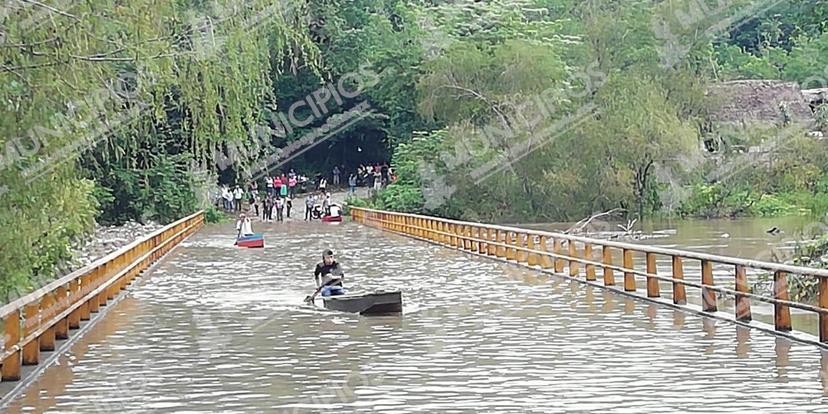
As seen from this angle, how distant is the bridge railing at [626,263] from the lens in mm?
17969

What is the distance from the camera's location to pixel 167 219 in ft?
224

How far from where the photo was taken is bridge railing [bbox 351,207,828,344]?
59.0 ft

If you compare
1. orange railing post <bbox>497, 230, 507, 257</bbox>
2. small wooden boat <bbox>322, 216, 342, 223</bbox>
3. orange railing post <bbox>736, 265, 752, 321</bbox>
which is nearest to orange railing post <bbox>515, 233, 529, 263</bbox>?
orange railing post <bbox>497, 230, 507, 257</bbox>

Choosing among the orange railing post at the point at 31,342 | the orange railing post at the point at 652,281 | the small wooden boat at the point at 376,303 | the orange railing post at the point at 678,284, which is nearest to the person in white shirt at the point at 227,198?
the orange railing post at the point at 652,281

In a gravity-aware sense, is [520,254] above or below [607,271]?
below

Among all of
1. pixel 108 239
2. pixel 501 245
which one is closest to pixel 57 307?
pixel 501 245

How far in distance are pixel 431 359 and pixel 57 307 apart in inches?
213

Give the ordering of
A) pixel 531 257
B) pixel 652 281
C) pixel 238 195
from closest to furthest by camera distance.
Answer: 1. pixel 652 281
2. pixel 531 257
3. pixel 238 195

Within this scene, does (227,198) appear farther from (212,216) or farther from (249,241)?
(249,241)

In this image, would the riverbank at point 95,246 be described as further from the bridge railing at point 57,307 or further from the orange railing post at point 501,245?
the orange railing post at point 501,245

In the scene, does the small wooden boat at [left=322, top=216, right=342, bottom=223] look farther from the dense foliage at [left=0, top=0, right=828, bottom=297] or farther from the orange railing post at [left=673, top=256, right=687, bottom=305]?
the orange railing post at [left=673, top=256, right=687, bottom=305]

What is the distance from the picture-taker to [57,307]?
18688mm

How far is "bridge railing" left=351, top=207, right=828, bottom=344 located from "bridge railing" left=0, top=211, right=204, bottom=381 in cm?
897

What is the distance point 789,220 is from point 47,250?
51903 mm
